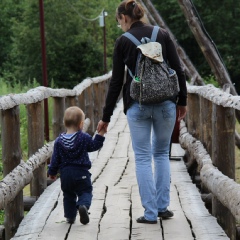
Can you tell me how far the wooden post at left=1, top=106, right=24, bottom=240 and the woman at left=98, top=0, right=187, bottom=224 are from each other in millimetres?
702

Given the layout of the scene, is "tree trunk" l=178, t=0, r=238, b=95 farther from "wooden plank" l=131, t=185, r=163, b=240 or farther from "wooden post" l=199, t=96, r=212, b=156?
"wooden plank" l=131, t=185, r=163, b=240

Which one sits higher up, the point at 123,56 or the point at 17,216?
the point at 123,56

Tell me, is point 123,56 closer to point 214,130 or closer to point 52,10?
point 214,130

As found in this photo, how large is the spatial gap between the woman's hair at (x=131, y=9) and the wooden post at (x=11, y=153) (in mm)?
1122

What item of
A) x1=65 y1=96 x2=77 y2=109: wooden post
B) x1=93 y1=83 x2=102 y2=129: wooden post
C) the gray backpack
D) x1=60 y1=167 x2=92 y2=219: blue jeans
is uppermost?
the gray backpack

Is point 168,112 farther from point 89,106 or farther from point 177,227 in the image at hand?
point 89,106

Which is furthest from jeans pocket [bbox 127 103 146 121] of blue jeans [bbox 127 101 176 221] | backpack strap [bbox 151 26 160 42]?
backpack strap [bbox 151 26 160 42]

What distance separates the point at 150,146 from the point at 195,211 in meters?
0.84

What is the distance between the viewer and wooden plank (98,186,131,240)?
5.73 meters

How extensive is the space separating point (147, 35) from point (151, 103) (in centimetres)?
48

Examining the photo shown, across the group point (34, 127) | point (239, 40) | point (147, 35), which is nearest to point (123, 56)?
point (147, 35)

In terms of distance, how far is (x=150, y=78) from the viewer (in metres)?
5.70

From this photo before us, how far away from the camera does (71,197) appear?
6.04 metres

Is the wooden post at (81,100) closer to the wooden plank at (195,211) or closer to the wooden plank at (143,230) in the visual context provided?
the wooden plank at (195,211)
